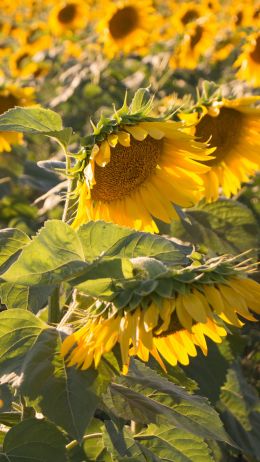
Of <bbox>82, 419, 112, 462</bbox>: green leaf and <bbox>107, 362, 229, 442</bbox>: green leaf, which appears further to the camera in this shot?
<bbox>82, 419, 112, 462</bbox>: green leaf

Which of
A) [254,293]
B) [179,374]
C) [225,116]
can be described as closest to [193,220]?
[225,116]

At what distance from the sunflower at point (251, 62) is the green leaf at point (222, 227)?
0.96 meters

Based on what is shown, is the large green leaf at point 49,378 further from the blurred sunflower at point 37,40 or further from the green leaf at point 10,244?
the blurred sunflower at point 37,40

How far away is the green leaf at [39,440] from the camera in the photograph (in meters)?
1.04

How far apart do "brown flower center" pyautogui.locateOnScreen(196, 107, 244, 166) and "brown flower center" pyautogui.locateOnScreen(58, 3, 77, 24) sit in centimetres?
322

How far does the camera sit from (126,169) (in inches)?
54.0

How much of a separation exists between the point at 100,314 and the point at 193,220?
92 centimetres

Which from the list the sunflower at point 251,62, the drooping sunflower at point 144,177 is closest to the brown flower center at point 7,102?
the sunflower at point 251,62

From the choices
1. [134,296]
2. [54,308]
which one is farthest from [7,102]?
[134,296]

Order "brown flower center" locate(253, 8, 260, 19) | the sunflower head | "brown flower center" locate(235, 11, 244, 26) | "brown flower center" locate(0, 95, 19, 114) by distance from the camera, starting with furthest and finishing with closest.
Result: "brown flower center" locate(235, 11, 244, 26) < "brown flower center" locate(253, 8, 260, 19) < the sunflower head < "brown flower center" locate(0, 95, 19, 114)

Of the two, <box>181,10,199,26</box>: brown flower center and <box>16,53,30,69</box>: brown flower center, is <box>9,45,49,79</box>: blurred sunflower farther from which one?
<box>181,10,199,26</box>: brown flower center

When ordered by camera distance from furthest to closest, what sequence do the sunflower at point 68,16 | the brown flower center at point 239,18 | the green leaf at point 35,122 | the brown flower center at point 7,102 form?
the sunflower at point 68,16 < the brown flower center at point 239,18 < the brown flower center at point 7,102 < the green leaf at point 35,122

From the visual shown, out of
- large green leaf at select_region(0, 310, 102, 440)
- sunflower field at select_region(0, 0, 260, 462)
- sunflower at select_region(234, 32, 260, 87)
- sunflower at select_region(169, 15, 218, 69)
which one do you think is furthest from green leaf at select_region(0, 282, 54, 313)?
sunflower at select_region(169, 15, 218, 69)

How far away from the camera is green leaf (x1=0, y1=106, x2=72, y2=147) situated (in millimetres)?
1146
